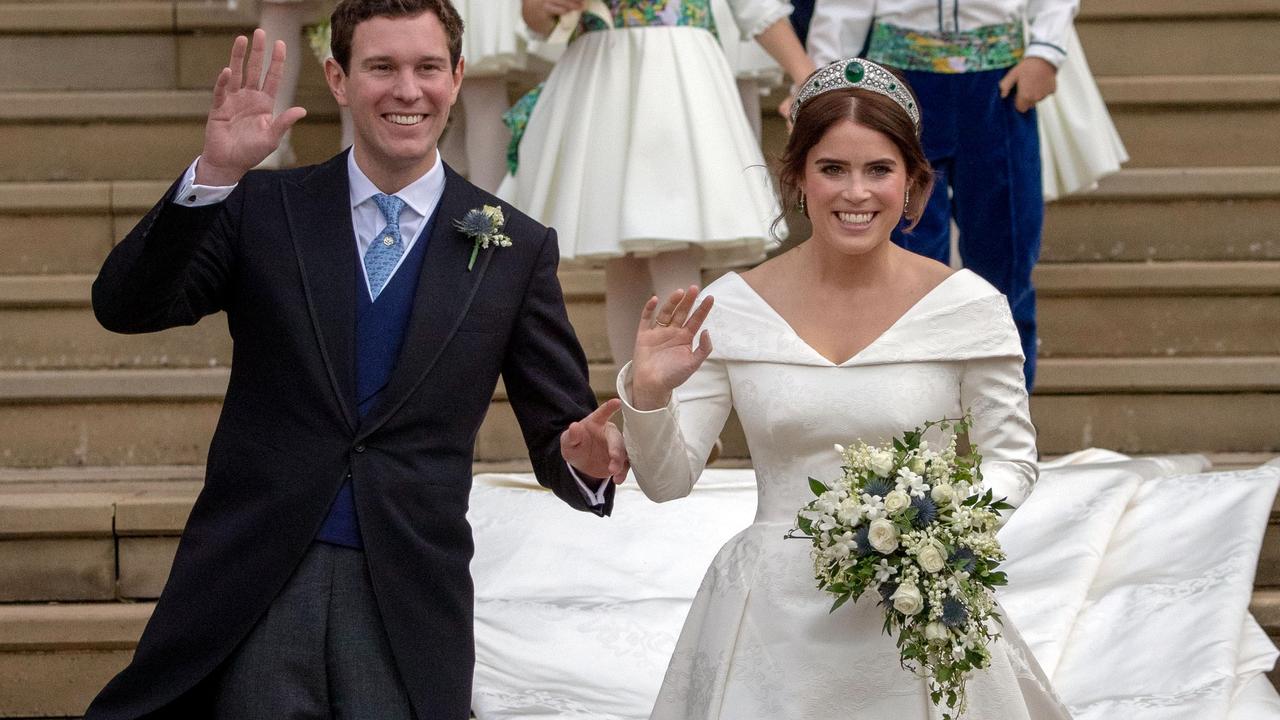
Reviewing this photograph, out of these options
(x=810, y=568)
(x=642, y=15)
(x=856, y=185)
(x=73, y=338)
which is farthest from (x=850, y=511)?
(x=73, y=338)

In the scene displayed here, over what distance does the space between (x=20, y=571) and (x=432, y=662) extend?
211 cm

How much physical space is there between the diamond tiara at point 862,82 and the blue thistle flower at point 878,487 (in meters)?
0.71

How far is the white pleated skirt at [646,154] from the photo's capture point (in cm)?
504

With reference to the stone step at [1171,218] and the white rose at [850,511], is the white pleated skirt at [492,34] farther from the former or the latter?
the white rose at [850,511]

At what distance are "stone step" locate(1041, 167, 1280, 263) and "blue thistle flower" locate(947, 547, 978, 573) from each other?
3598 mm

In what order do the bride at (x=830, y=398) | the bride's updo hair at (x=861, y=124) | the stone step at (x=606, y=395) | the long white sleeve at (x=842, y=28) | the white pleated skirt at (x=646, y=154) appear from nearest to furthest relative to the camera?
the bride at (x=830, y=398)
the bride's updo hair at (x=861, y=124)
the white pleated skirt at (x=646, y=154)
the long white sleeve at (x=842, y=28)
the stone step at (x=606, y=395)

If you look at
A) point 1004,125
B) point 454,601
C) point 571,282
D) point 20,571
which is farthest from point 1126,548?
point 20,571

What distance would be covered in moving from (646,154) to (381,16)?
2027mm

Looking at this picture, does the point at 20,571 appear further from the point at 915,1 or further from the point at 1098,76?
the point at 1098,76

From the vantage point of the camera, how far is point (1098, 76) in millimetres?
6855

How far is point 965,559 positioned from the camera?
9.34 feet

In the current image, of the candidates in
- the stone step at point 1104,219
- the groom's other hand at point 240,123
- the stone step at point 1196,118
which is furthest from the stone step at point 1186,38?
the groom's other hand at point 240,123

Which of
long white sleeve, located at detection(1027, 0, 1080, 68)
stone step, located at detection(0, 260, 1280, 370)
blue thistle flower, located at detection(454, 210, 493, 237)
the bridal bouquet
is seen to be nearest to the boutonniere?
blue thistle flower, located at detection(454, 210, 493, 237)

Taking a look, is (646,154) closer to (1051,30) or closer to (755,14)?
(755,14)
